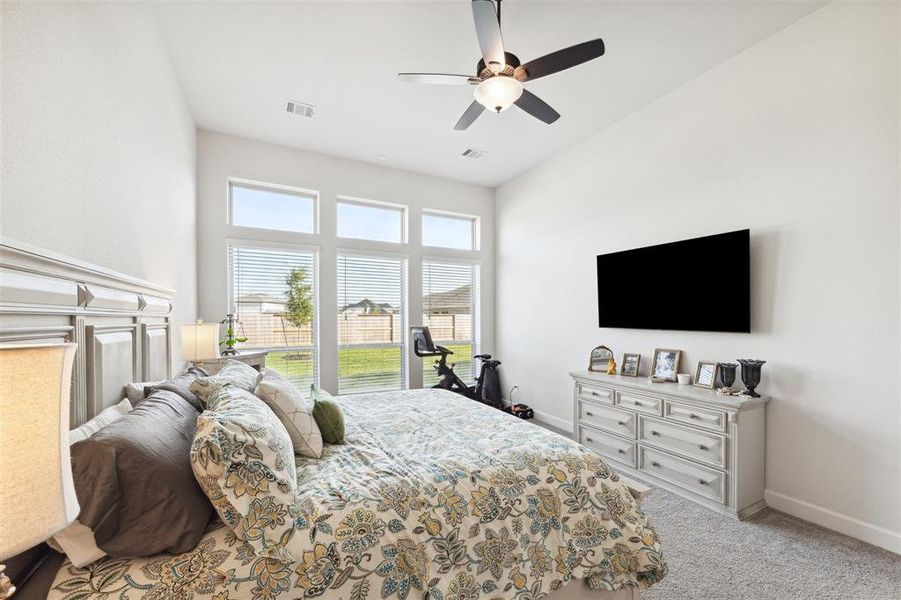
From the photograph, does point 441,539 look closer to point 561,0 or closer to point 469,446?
point 469,446

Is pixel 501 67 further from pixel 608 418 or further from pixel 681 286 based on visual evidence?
pixel 608 418

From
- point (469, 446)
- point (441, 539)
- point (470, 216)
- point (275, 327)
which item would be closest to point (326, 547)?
point (441, 539)

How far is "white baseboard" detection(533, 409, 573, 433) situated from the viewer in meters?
4.41

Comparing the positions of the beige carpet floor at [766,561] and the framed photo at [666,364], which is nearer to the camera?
the beige carpet floor at [766,561]

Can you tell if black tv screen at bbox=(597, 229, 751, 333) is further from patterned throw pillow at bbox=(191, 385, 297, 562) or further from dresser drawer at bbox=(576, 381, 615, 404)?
patterned throw pillow at bbox=(191, 385, 297, 562)

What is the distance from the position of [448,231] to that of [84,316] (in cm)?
458

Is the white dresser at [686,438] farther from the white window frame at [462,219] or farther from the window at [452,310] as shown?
the white window frame at [462,219]

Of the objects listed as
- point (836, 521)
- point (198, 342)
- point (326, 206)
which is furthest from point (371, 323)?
point (836, 521)

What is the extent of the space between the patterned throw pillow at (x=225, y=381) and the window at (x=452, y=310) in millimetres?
3139

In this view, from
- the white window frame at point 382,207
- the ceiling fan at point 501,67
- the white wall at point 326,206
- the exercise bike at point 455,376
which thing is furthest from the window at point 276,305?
the ceiling fan at point 501,67

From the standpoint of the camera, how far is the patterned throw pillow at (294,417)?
1.81m

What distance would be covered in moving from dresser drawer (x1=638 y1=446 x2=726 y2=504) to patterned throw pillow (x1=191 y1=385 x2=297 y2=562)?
279 cm

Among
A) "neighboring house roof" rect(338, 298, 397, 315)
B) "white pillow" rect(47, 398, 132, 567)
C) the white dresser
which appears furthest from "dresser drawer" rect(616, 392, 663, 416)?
"white pillow" rect(47, 398, 132, 567)

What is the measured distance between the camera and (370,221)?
5043 millimetres
